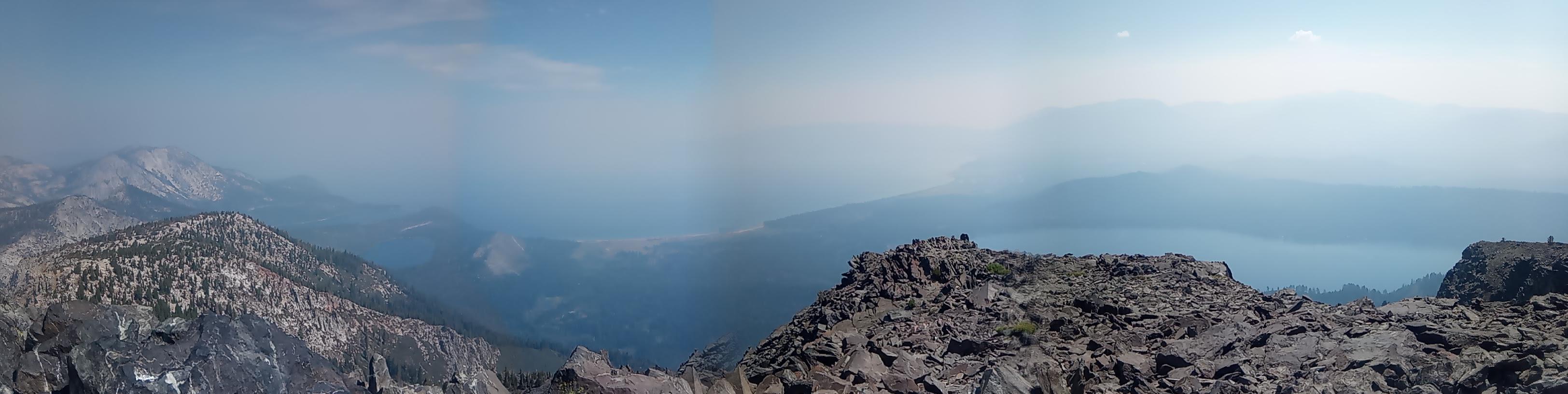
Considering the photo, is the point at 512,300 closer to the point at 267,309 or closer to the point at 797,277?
the point at 797,277

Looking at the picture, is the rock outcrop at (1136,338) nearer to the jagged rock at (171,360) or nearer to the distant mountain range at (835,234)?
the jagged rock at (171,360)

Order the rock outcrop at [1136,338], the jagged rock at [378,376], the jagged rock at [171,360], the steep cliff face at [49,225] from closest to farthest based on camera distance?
the rock outcrop at [1136,338] < the jagged rock at [171,360] < the jagged rock at [378,376] < the steep cliff face at [49,225]

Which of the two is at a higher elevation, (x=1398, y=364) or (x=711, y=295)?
(x=1398, y=364)

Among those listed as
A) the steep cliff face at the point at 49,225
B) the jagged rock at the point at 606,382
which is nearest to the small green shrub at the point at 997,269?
the jagged rock at the point at 606,382

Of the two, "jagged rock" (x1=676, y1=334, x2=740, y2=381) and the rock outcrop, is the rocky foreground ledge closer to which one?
the rock outcrop

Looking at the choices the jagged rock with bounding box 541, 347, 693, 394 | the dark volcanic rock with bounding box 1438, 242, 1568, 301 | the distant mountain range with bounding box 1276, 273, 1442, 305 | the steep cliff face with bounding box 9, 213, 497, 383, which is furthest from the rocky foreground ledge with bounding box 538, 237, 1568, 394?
the steep cliff face with bounding box 9, 213, 497, 383

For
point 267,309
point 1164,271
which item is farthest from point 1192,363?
point 267,309
